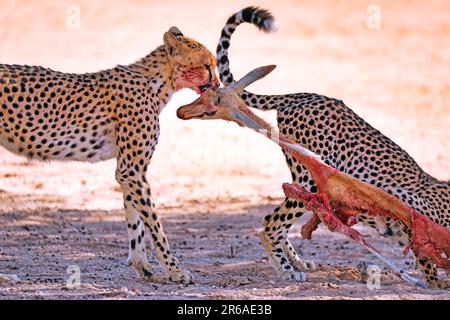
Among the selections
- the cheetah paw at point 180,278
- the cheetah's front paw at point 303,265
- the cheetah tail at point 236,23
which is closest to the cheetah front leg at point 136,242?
the cheetah paw at point 180,278

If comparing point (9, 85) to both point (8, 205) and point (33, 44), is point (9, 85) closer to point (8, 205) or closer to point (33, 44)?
point (8, 205)

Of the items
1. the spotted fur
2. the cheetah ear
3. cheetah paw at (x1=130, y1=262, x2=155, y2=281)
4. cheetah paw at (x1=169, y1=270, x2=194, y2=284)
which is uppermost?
the cheetah ear

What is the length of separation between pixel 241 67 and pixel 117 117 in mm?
7647

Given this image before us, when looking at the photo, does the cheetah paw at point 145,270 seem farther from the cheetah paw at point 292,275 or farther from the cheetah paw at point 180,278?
the cheetah paw at point 292,275

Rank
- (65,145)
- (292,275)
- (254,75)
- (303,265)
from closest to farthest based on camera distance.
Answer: (254,75) → (65,145) → (292,275) → (303,265)

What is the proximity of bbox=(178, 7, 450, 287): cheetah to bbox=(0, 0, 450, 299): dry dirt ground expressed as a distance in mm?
224

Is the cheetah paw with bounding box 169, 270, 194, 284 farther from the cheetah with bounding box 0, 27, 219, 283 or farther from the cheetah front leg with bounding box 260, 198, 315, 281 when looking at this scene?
the cheetah front leg with bounding box 260, 198, 315, 281

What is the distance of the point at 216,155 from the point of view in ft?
44.0

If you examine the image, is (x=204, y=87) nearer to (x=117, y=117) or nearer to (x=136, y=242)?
(x=117, y=117)

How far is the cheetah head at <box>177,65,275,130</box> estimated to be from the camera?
811cm

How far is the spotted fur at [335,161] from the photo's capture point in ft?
28.6

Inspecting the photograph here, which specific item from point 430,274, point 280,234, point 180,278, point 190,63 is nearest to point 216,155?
point 280,234

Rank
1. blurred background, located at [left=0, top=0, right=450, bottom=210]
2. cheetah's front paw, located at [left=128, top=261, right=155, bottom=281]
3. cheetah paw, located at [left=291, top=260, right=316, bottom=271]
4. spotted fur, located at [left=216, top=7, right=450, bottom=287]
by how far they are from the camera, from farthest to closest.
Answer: blurred background, located at [left=0, top=0, right=450, bottom=210] < cheetah paw, located at [left=291, top=260, right=316, bottom=271] < spotted fur, located at [left=216, top=7, right=450, bottom=287] < cheetah's front paw, located at [left=128, top=261, right=155, bottom=281]

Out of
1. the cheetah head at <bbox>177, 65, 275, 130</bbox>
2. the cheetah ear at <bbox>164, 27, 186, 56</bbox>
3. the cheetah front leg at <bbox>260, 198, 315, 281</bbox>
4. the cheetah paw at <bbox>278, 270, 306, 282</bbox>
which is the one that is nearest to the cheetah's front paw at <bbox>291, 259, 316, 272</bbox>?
the cheetah front leg at <bbox>260, 198, 315, 281</bbox>
